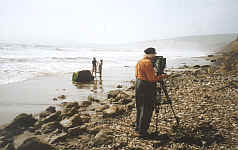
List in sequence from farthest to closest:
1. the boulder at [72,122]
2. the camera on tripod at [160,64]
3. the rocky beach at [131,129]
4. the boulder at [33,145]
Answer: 1. the boulder at [72,122]
2. the camera on tripod at [160,64]
3. the rocky beach at [131,129]
4. the boulder at [33,145]

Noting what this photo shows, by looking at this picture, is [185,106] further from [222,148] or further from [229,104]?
[222,148]

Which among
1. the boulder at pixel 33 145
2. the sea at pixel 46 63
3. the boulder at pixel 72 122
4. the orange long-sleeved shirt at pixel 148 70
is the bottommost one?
the boulder at pixel 72 122

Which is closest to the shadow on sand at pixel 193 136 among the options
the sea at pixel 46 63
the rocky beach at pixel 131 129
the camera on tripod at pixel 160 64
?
the rocky beach at pixel 131 129

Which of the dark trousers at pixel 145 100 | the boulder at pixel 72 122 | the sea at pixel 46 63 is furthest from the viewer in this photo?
the sea at pixel 46 63

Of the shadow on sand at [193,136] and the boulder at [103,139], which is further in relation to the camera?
the boulder at [103,139]

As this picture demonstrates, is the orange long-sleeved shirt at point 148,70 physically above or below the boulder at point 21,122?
above

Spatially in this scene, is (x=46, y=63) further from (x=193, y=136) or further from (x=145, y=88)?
(x=193, y=136)

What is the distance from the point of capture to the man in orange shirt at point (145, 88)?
4137mm

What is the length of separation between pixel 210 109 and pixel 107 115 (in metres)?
3.14

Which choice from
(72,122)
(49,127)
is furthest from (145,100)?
(49,127)

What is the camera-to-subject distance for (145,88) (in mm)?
4352

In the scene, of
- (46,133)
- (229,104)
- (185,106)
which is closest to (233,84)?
(229,104)

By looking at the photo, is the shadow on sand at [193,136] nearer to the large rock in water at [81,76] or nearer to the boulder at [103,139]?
the boulder at [103,139]

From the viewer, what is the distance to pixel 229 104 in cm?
570
